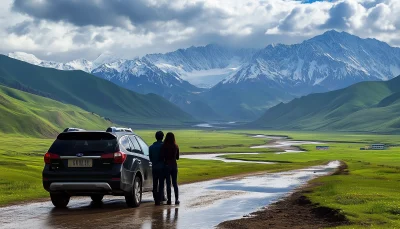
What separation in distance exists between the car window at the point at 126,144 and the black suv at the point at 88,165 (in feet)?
0.31

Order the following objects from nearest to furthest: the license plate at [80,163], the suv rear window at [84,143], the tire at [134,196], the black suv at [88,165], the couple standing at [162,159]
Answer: the black suv at [88,165] → the license plate at [80,163] → the suv rear window at [84,143] → the tire at [134,196] → the couple standing at [162,159]

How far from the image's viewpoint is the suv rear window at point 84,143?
2184cm

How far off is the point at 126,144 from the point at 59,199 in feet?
11.9

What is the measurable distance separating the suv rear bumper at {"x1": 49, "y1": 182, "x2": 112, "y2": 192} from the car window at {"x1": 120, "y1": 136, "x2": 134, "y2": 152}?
2.06 m

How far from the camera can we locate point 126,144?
911 inches

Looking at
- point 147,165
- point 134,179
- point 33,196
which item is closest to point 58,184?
point 134,179

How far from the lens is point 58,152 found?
71.6ft

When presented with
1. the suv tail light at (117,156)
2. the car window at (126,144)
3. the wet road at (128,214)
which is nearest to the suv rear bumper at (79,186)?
the wet road at (128,214)

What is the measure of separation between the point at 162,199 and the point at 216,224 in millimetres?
6725

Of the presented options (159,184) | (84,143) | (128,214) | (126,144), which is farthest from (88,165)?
(159,184)

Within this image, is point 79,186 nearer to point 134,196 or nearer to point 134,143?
point 134,196

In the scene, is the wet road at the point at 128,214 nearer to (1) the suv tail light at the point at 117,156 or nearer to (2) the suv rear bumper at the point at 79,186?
(2) the suv rear bumper at the point at 79,186

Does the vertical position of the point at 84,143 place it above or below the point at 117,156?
above

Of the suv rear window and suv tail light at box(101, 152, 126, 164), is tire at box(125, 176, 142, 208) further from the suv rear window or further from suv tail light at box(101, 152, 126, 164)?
the suv rear window
